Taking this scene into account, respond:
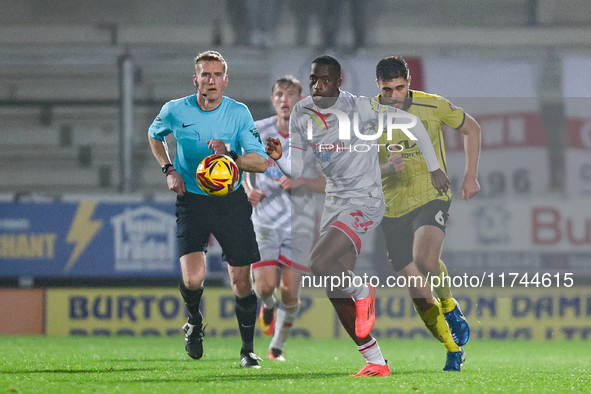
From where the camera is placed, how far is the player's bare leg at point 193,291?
5.59m

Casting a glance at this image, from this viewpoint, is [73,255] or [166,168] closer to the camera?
[166,168]

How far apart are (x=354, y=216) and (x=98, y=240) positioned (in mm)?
5544

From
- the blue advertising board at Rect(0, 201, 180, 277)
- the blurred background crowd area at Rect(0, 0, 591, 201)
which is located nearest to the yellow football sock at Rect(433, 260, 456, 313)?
the blue advertising board at Rect(0, 201, 180, 277)

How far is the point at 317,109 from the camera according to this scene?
5.39 metres

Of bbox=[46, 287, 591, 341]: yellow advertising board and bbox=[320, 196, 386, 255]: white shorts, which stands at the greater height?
bbox=[320, 196, 386, 255]: white shorts

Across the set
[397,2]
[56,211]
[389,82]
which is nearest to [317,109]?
[389,82]

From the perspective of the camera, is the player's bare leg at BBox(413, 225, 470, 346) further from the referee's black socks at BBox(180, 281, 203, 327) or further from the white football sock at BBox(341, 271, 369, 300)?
the referee's black socks at BBox(180, 281, 203, 327)

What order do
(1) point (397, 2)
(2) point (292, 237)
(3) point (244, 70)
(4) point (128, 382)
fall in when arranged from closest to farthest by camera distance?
1. (4) point (128, 382)
2. (2) point (292, 237)
3. (3) point (244, 70)
4. (1) point (397, 2)

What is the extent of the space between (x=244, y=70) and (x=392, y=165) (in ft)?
25.1

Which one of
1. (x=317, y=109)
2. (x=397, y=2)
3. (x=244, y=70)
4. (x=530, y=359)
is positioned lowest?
(x=530, y=359)

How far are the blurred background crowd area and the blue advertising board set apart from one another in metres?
1.16

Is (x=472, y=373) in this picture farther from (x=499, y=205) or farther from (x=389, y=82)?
(x=499, y=205)

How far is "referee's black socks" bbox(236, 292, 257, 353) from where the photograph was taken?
19.1 feet

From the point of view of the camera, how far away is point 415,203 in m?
5.66
